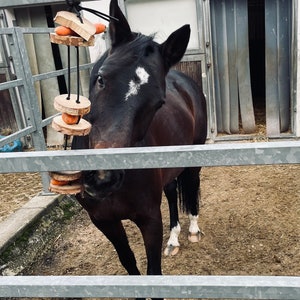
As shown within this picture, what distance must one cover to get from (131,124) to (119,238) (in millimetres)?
941

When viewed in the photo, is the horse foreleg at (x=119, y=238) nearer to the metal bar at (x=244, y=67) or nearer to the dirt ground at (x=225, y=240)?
the dirt ground at (x=225, y=240)

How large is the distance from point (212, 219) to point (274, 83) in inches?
102

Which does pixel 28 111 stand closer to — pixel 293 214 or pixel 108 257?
pixel 108 257

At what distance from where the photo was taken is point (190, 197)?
3.08 meters

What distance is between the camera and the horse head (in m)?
1.44

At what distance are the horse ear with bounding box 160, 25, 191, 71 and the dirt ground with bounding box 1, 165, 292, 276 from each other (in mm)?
1551

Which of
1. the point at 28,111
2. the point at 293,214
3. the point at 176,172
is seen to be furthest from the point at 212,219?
the point at 28,111

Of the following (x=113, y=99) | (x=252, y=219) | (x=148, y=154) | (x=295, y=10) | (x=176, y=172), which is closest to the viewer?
(x=148, y=154)

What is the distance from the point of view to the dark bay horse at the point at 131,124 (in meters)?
1.47

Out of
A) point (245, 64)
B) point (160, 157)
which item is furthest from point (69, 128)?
point (245, 64)

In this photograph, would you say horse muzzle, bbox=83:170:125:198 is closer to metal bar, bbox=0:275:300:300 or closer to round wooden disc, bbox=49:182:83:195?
round wooden disc, bbox=49:182:83:195

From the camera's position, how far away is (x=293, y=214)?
323 cm

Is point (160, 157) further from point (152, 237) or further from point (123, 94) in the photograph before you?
point (152, 237)

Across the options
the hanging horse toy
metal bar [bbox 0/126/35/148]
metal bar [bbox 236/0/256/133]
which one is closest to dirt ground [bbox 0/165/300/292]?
metal bar [bbox 0/126/35/148]
